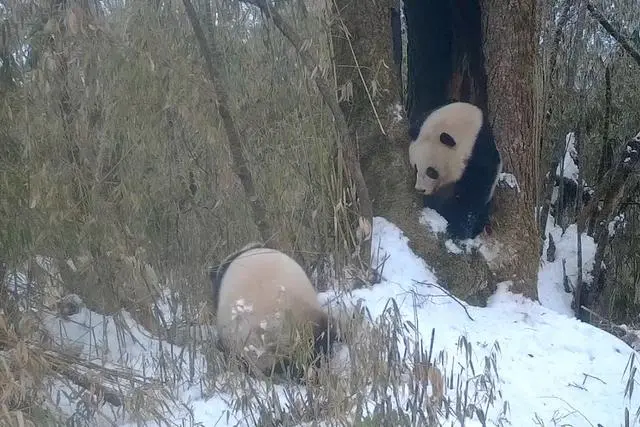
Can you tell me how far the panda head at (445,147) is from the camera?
3.62 m

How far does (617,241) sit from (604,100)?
3.61 ft

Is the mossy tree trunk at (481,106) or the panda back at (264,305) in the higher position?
the mossy tree trunk at (481,106)

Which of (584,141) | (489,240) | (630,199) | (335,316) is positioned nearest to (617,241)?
(630,199)

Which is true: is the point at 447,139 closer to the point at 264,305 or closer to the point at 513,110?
the point at 513,110

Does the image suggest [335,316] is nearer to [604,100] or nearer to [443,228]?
[443,228]

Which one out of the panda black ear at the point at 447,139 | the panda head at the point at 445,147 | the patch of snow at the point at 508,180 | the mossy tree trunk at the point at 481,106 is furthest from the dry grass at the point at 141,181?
the patch of snow at the point at 508,180

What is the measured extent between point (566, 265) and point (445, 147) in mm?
2981

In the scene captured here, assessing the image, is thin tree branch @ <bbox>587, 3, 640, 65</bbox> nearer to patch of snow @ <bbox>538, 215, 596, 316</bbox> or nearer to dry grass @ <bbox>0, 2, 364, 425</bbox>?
patch of snow @ <bbox>538, 215, 596, 316</bbox>

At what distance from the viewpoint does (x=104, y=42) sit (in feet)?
10.7

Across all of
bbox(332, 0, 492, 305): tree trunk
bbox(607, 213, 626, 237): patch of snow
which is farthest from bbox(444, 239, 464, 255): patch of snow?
bbox(607, 213, 626, 237): patch of snow

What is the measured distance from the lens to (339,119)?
3.47 m

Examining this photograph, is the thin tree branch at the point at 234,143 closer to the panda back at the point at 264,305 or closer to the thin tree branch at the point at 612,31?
the panda back at the point at 264,305

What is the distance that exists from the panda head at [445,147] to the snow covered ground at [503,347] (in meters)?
0.27

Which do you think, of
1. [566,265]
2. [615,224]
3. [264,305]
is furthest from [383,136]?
[615,224]
